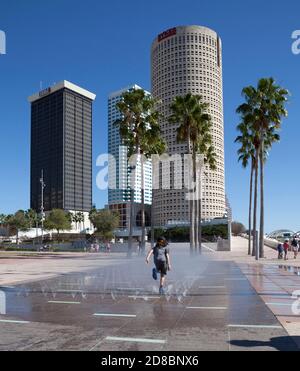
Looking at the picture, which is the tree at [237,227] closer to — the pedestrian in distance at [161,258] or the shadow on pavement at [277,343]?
the pedestrian in distance at [161,258]

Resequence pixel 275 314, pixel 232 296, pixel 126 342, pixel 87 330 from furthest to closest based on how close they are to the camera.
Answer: pixel 232 296
pixel 275 314
pixel 87 330
pixel 126 342

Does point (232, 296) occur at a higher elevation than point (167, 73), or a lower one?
lower

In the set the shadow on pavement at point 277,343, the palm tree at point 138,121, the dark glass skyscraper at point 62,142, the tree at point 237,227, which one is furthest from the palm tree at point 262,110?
the tree at point 237,227

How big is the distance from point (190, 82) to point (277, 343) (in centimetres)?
15519

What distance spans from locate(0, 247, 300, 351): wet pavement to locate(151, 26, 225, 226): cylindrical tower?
14205cm

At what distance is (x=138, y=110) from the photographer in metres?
37.5

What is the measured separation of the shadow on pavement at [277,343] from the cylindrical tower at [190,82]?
147 metres

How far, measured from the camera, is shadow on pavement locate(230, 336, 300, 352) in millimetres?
6238

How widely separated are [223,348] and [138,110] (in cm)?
3242

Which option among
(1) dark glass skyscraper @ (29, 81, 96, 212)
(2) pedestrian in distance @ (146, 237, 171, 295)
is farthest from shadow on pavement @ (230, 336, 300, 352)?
(1) dark glass skyscraper @ (29, 81, 96, 212)

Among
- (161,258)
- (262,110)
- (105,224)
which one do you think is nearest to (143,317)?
(161,258)

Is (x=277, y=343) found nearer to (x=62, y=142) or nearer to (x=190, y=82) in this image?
(x=62, y=142)
